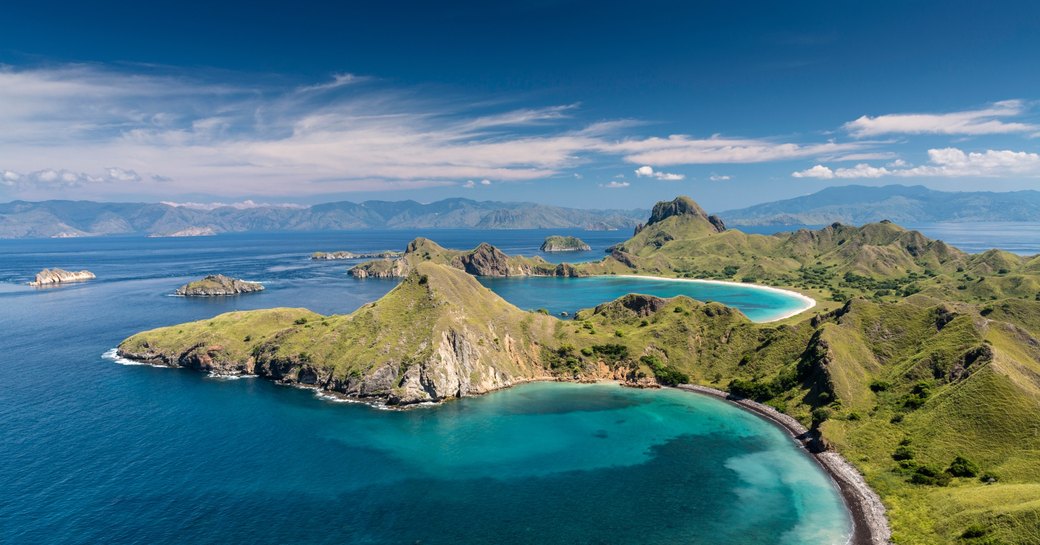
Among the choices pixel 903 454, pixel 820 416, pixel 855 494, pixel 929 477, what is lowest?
pixel 855 494

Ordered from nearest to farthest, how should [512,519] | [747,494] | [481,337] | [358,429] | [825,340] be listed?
[512,519]
[747,494]
[358,429]
[825,340]
[481,337]

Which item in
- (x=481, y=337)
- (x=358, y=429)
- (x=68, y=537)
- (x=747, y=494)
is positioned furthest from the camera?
(x=481, y=337)

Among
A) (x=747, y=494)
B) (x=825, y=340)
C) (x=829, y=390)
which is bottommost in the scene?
(x=747, y=494)

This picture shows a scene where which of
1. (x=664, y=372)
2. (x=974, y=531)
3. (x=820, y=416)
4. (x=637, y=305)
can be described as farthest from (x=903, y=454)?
(x=637, y=305)

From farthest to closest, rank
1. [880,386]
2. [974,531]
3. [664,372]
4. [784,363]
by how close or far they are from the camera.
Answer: [664,372], [784,363], [880,386], [974,531]

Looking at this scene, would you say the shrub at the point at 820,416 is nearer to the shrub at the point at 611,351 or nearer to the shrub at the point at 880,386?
the shrub at the point at 880,386

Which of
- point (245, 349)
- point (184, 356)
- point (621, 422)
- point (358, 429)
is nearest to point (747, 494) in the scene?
point (621, 422)

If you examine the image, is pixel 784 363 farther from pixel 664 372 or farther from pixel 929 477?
pixel 929 477

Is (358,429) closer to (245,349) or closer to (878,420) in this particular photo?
(245,349)
